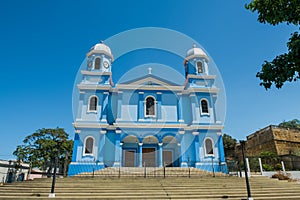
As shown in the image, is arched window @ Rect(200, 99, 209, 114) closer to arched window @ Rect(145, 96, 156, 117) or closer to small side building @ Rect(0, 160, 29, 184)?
arched window @ Rect(145, 96, 156, 117)

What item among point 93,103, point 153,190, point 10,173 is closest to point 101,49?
point 93,103

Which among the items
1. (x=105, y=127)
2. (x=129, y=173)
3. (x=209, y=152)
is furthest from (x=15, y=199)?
(x=209, y=152)

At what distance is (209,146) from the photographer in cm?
1956

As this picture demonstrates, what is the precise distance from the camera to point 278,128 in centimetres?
2736

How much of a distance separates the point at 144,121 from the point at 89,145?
5.55m

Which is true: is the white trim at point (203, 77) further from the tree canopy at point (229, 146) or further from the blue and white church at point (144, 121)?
the tree canopy at point (229, 146)

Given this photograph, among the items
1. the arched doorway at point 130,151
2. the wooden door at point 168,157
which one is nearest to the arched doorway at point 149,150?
the arched doorway at point 130,151

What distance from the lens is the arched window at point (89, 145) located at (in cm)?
1828

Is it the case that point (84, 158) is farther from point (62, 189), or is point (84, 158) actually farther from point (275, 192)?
point (275, 192)

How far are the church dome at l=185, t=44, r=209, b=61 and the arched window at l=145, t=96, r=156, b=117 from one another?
693 cm

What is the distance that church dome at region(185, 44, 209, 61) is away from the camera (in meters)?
23.3

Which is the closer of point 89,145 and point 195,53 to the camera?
point 89,145

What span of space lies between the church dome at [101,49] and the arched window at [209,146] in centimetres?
1368

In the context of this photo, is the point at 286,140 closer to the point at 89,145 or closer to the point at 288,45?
the point at 89,145
